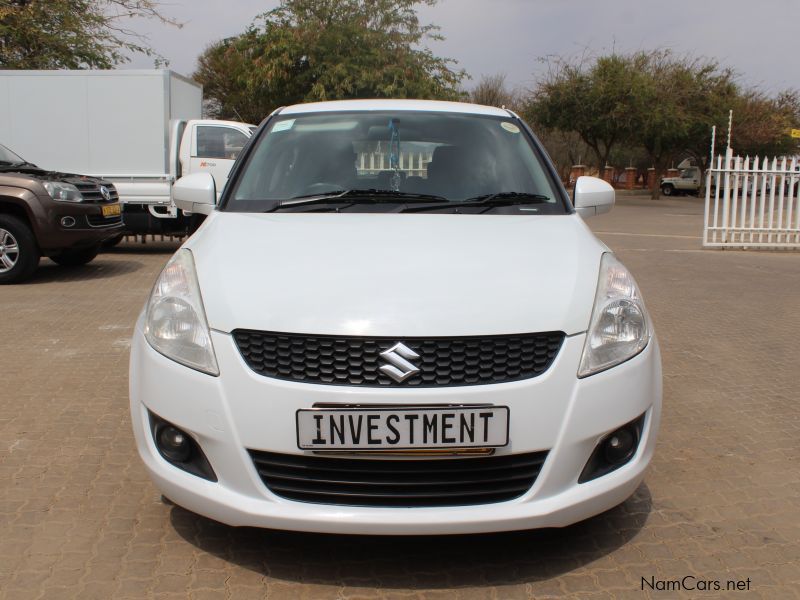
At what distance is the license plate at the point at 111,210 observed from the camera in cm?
983

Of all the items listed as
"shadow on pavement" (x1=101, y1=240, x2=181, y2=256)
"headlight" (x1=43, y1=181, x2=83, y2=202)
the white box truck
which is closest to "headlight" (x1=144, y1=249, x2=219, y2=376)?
"headlight" (x1=43, y1=181, x2=83, y2=202)

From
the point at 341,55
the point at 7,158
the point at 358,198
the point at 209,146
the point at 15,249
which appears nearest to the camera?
the point at 358,198

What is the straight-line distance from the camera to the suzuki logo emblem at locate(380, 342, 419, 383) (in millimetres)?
2404

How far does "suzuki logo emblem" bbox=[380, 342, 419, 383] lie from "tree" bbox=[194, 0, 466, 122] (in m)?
24.1

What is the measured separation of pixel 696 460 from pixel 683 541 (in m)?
0.95

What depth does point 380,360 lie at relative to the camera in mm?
2434

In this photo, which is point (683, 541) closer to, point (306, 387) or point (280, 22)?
point (306, 387)

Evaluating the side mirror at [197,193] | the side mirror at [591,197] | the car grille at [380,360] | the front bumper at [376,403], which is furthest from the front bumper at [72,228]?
the car grille at [380,360]

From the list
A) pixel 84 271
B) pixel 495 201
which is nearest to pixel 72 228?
pixel 84 271

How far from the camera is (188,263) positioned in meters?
2.95

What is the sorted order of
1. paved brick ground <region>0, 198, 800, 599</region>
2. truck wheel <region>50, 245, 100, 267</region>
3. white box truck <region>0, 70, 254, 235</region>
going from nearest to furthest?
paved brick ground <region>0, 198, 800, 599</region> → truck wheel <region>50, 245, 100, 267</region> → white box truck <region>0, 70, 254, 235</region>

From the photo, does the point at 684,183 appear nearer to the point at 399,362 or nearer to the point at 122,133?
the point at 122,133

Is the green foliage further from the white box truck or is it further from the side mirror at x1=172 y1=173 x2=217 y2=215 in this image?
the side mirror at x1=172 y1=173 x2=217 y2=215

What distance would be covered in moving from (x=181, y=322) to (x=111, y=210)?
7990 mm
